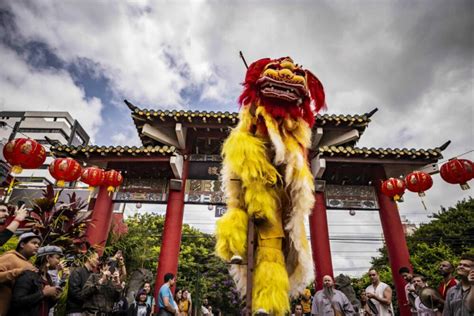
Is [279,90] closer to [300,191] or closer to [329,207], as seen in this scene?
[300,191]

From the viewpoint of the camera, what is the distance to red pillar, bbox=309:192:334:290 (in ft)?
21.1

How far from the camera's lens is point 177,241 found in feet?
22.5

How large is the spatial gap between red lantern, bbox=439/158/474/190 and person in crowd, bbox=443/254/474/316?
3753 millimetres

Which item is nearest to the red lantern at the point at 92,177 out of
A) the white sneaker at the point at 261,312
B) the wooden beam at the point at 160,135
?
the wooden beam at the point at 160,135

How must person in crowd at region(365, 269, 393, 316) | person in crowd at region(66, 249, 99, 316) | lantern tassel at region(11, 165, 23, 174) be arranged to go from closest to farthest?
person in crowd at region(66, 249, 99, 316) < person in crowd at region(365, 269, 393, 316) < lantern tassel at region(11, 165, 23, 174)

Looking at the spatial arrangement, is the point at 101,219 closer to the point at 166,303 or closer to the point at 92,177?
the point at 92,177

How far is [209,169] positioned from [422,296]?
18.3ft

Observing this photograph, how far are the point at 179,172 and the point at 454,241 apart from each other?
16.3 meters

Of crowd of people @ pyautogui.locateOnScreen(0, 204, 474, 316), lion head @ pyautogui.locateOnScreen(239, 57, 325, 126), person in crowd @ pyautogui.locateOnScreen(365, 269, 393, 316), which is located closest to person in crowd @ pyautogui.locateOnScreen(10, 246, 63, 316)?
crowd of people @ pyautogui.locateOnScreen(0, 204, 474, 316)

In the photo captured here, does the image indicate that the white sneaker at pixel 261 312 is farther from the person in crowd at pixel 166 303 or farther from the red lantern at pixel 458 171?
the red lantern at pixel 458 171

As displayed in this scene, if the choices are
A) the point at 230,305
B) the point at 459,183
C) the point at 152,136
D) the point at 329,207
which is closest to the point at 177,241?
the point at 152,136

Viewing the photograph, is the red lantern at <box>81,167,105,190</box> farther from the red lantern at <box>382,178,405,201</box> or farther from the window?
the window

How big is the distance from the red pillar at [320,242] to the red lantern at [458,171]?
8.79ft

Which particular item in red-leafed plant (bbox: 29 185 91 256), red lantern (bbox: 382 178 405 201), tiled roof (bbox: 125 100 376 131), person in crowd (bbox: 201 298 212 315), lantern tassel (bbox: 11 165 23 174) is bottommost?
person in crowd (bbox: 201 298 212 315)
